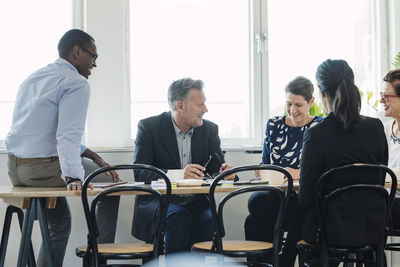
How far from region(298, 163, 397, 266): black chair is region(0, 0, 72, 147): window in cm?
254

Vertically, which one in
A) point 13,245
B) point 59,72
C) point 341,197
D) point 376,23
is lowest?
point 13,245

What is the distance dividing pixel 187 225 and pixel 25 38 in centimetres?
202

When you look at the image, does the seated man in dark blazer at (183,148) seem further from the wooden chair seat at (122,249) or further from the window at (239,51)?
the window at (239,51)

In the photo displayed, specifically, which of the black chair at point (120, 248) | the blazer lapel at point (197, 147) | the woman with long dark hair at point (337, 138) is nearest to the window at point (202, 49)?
the blazer lapel at point (197, 147)

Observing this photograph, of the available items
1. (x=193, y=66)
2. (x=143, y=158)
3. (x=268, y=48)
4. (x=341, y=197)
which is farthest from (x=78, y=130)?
(x=268, y=48)

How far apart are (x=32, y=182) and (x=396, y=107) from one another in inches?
90.9

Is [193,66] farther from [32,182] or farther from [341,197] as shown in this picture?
[341,197]

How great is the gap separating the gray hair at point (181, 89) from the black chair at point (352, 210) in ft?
4.21

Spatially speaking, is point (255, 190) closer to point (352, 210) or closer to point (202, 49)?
point (352, 210)

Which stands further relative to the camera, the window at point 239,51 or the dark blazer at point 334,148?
the window at point 239,51

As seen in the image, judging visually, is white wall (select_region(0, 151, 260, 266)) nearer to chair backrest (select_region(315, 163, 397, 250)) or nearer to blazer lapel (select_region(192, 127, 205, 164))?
blazer lapel (select_region(192, 127, 205, 164))

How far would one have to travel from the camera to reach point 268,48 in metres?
5.02

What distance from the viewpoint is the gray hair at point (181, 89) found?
12.8ft

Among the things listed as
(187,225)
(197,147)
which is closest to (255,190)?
(187,225)
